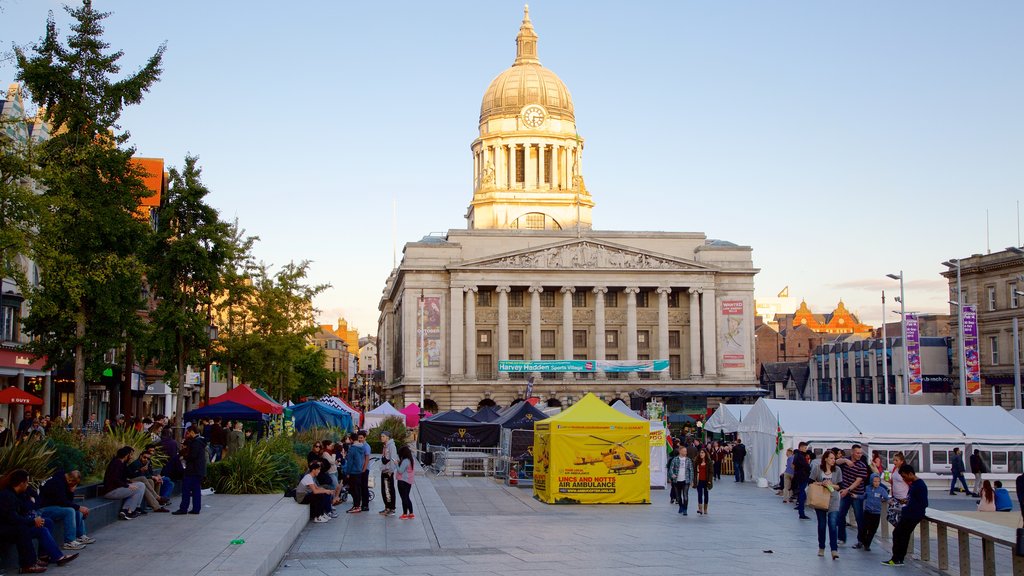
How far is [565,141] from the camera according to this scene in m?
115

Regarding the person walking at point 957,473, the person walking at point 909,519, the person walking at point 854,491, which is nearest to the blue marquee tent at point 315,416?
the person walking at point 957,473

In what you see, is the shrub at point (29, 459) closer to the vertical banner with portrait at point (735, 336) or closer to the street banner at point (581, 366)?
the street banner at point (581, 366)

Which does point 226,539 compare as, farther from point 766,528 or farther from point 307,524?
point 766,528

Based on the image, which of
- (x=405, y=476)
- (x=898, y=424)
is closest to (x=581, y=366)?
(x=898, y=424)

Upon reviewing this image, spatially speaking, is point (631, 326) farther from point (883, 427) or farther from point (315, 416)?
point (883, 427)

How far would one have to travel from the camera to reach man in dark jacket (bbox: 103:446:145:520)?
2031cm

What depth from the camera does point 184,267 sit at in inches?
1720

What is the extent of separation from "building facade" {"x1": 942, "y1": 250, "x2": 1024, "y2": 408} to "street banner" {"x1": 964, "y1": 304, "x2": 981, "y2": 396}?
13.3m

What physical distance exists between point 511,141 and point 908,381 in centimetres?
6081

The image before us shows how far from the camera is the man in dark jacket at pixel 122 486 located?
20.3 m

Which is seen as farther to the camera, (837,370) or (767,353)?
(767,353)

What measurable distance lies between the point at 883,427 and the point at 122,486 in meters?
26.0

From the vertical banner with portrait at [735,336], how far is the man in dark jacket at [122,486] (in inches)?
3086

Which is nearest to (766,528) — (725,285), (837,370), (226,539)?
(226,539)
